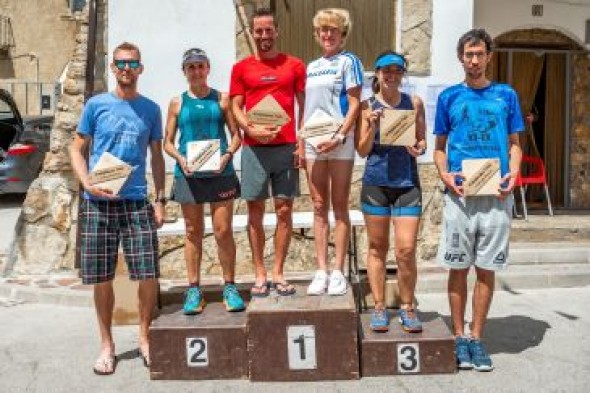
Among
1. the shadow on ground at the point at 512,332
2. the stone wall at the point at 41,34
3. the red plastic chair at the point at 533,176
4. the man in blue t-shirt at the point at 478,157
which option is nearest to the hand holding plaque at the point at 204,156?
the man in blue t-shirt at the point at 478,157

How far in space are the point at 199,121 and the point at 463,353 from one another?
7.71 ft

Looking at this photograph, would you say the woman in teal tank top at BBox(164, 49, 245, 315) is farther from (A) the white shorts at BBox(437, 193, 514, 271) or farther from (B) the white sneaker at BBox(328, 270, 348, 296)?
(A) the white shorts at BBox(437, 193, 514, 271)

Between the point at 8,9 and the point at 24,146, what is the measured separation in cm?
1241

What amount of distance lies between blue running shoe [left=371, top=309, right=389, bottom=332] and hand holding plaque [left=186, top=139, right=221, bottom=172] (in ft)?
4.76

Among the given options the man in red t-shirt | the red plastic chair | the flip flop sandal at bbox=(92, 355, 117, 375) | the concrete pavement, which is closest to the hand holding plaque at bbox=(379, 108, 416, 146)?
the man in red t-shirt

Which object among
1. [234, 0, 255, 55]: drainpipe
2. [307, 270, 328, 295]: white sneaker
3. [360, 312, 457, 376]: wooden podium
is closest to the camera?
[360, 312, 457, 376]: wooden podium

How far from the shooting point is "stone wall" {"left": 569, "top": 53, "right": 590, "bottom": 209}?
10.5 metres

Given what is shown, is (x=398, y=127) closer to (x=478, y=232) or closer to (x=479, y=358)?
(x=478, y=232)

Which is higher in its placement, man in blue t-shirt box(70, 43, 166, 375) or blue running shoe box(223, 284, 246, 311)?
man in blue t-shirt box(70, 43, 166, 375)

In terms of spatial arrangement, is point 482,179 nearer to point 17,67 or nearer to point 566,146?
point 566,146

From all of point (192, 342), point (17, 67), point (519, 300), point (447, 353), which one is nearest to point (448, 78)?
point (519, 300)

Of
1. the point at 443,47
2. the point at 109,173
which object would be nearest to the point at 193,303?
the point at 109,173

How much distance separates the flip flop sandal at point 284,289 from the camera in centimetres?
500

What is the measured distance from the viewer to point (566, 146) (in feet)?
34.7
